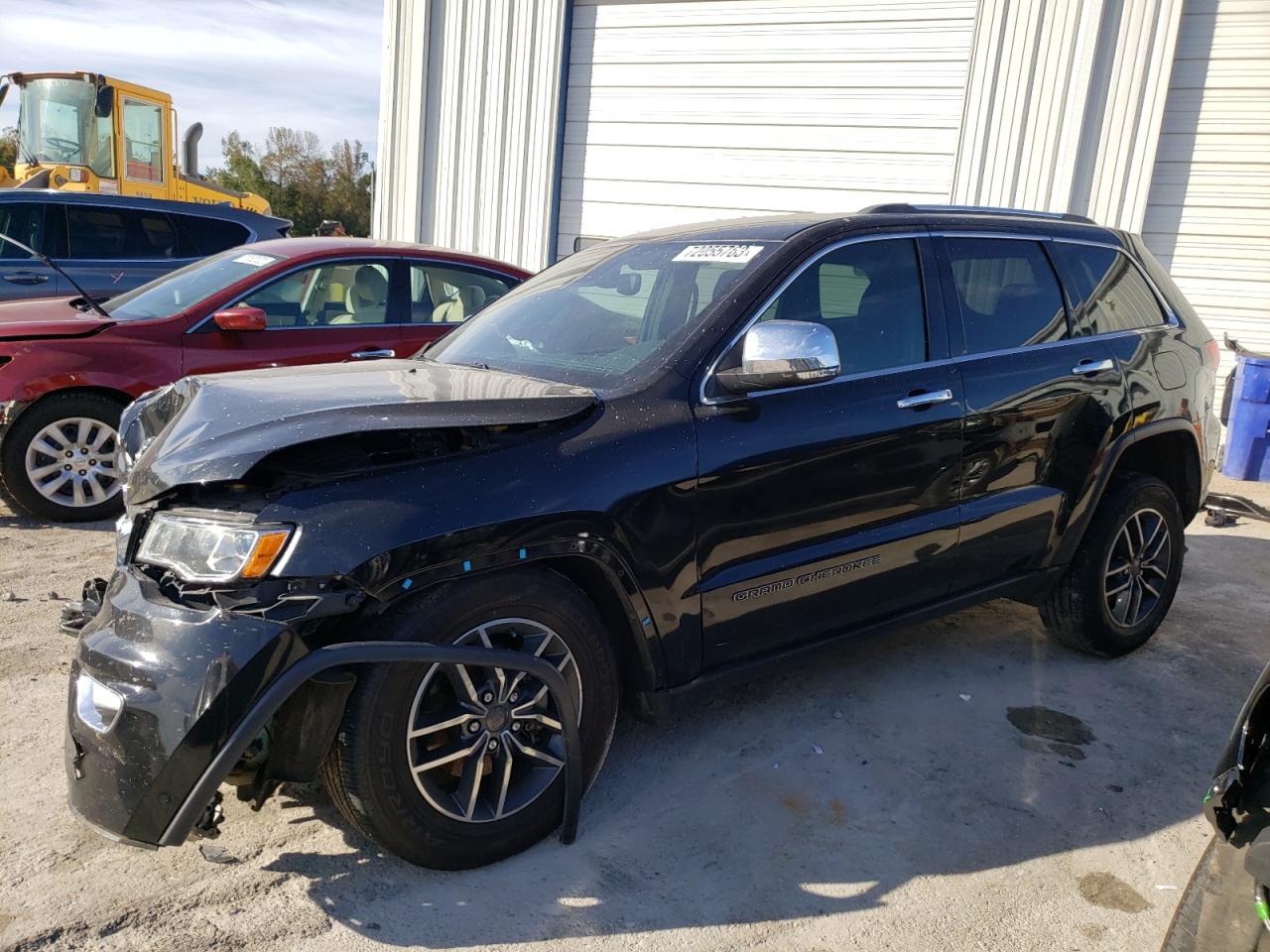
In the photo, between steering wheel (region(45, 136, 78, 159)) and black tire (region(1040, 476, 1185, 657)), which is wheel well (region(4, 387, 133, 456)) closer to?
black tire (region(1040, 476, 1185, 657))

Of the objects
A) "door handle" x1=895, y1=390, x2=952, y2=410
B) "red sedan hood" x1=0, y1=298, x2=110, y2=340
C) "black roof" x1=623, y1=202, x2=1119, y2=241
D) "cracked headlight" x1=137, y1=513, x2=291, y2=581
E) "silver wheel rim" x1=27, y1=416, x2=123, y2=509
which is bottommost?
"silver wheel rim" x1=27, y1=416, x2=123, y2=509

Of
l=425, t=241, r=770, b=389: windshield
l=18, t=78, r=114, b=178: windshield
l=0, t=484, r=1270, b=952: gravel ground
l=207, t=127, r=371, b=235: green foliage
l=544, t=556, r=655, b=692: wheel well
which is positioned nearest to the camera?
l=0, t=484, r=1270, b=952: gravel ground

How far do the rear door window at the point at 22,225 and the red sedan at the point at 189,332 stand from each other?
114 inches

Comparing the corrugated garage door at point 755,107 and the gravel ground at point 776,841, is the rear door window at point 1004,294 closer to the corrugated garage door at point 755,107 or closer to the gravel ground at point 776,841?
the gravel ground at point 776,841

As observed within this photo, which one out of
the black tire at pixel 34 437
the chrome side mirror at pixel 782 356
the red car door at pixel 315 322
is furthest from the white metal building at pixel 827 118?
the chrome side mirror at pixel 782 356

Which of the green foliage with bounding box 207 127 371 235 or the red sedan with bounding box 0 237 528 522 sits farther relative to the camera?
the green foliage with bounding box 207 127 371 235

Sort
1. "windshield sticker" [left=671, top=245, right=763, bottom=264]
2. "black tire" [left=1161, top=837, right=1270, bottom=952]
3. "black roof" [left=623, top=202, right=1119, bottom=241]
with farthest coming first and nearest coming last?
"black roof" [left=623, top=202, right=1119, bottom=241], "windshield sticker" [left=671, top=245, right=763, bottom=264], "black tire" [left=1161, top=837, right=1270, bottom=952]

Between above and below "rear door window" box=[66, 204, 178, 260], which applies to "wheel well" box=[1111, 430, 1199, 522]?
below

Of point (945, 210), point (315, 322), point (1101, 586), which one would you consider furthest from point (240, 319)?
point (1101, 586)

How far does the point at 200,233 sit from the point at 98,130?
567cm

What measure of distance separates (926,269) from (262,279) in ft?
13.6

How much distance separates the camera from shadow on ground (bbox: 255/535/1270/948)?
2.68m

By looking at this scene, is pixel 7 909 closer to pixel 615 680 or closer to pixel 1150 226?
pixel 615 680

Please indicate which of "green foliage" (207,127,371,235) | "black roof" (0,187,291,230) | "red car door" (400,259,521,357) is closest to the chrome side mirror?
"red car door" (400,259,521,357)
